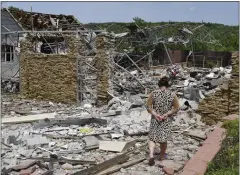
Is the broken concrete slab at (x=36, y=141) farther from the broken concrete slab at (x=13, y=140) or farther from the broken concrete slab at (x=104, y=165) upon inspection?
the broken concrete slab at (x=104, y=165)

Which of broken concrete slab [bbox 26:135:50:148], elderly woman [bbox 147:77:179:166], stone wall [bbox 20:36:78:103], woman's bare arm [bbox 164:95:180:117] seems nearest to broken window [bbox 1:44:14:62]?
stone wall [bbox 20:36:78:103]

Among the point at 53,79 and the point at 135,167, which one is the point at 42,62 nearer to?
the point at 53,79

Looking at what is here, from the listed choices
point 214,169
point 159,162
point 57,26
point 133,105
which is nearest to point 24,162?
point 159,162

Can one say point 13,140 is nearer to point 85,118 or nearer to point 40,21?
point 85,118

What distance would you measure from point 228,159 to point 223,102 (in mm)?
3099

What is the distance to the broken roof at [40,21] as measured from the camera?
20.4 m

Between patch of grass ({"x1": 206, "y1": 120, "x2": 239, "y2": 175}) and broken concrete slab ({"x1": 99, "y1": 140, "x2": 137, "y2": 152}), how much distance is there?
73.9 inches

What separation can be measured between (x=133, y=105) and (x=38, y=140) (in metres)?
4.59

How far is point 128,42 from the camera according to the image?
25.3 meters

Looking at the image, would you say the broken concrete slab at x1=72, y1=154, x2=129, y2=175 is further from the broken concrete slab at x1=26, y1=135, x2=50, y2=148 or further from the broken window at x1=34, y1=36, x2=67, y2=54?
the broken window at x1=34, y1=36, x2=67, y2=54

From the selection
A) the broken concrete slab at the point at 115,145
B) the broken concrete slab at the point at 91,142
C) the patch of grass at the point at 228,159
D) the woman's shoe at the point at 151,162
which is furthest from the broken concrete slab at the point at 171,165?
the broken concrete slab at the point at 91,142

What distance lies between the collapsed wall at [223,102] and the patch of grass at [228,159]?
1664mm

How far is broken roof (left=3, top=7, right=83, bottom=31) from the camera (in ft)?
66.9

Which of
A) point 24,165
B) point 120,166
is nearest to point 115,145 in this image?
point 120,166
